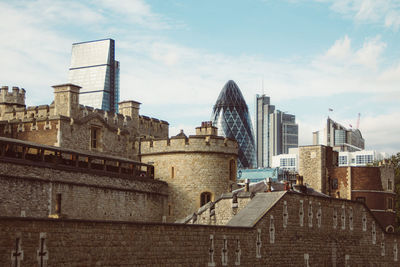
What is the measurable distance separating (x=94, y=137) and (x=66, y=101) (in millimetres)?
4151

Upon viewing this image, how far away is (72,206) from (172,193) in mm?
11941

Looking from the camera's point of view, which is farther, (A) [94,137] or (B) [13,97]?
(B) [13,97]

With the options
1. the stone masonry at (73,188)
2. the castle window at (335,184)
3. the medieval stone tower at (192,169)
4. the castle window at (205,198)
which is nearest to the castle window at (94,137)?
the stone masonry at (73,188)

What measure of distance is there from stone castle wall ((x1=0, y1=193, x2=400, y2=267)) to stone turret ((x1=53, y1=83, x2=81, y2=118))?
22.8 metres

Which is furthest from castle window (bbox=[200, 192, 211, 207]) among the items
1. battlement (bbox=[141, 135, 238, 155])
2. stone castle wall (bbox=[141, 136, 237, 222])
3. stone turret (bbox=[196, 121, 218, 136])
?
stone turret (bbox=[196, 121, 218, 136])

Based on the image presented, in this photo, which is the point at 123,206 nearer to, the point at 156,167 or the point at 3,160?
the point at 156,167

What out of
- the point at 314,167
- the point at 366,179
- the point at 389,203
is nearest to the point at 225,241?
the point at 366,179

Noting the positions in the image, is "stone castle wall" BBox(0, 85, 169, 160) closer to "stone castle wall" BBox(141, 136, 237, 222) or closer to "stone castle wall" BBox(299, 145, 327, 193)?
"stone castle wall" BBox(141, 136, 237, 222)

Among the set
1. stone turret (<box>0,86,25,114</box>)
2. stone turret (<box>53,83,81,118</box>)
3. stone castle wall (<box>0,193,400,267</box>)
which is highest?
stone turret (<box>0,86,25,114</box>)

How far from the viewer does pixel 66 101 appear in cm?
5722

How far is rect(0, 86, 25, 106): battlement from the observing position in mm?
65375

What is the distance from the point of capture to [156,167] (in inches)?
2210

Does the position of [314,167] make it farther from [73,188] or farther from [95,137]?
[73,188]

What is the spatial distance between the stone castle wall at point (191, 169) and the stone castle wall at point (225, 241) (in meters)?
11.2
